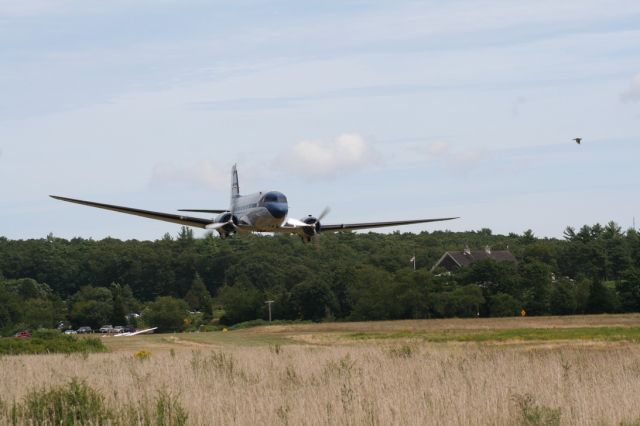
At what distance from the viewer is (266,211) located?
159 feet

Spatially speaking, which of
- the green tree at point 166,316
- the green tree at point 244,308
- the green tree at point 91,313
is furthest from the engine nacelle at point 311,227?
the green tree at point 91,313

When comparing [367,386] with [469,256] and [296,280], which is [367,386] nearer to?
[296,280]

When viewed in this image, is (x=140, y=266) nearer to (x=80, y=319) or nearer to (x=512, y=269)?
(x=80, y=319)

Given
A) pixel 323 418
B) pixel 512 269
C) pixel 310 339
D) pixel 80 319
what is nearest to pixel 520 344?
pixel 310 339

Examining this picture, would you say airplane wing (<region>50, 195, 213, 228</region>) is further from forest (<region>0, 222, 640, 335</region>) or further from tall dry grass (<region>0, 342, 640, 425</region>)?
forest (<region>0, 222, 640, 335</region>)

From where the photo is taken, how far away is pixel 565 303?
8556 cm

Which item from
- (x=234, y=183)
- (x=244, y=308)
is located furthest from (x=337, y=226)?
(x=244, y=308)

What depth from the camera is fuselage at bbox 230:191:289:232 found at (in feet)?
159

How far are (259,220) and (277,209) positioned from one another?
1384 mm

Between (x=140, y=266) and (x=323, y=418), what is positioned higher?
(x=140, y=266)

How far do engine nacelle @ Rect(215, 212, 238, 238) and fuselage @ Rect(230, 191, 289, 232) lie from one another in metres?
0.87

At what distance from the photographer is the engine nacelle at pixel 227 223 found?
5125cm

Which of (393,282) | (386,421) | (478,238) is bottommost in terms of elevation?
(386,421)

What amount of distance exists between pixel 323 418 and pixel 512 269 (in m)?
77.4
